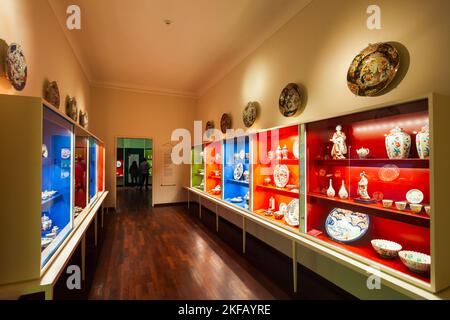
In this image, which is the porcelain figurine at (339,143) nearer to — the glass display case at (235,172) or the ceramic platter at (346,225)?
the ceramic platter at (346,225)

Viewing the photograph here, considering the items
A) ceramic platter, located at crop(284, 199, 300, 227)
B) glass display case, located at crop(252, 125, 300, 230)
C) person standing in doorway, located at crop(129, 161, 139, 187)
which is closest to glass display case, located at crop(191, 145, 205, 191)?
glass display case, located at crop(252, 125, 300, 230)

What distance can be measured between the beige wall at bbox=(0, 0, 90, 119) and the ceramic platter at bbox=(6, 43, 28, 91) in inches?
1.9

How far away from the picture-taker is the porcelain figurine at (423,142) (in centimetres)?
150

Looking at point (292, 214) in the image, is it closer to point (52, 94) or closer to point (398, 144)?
point (398, 144)

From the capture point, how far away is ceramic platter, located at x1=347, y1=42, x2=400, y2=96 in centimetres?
183

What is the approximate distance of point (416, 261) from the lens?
1.46 metres

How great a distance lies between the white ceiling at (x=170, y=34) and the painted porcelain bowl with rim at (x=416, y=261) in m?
2.78

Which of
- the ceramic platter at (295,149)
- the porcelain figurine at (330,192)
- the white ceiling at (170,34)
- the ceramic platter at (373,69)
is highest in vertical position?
the white ceiling at (170,34)

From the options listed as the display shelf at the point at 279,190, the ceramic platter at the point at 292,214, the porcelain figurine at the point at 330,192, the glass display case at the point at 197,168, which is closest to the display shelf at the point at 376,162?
the porcelain figurine at the point at 330,192

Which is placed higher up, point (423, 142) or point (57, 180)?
point (423, 142)

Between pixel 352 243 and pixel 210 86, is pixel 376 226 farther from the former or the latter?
pixel 210 86

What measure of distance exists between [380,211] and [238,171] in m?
2.49

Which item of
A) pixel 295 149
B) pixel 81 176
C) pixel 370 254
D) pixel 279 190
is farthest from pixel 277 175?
pixel 81 176
